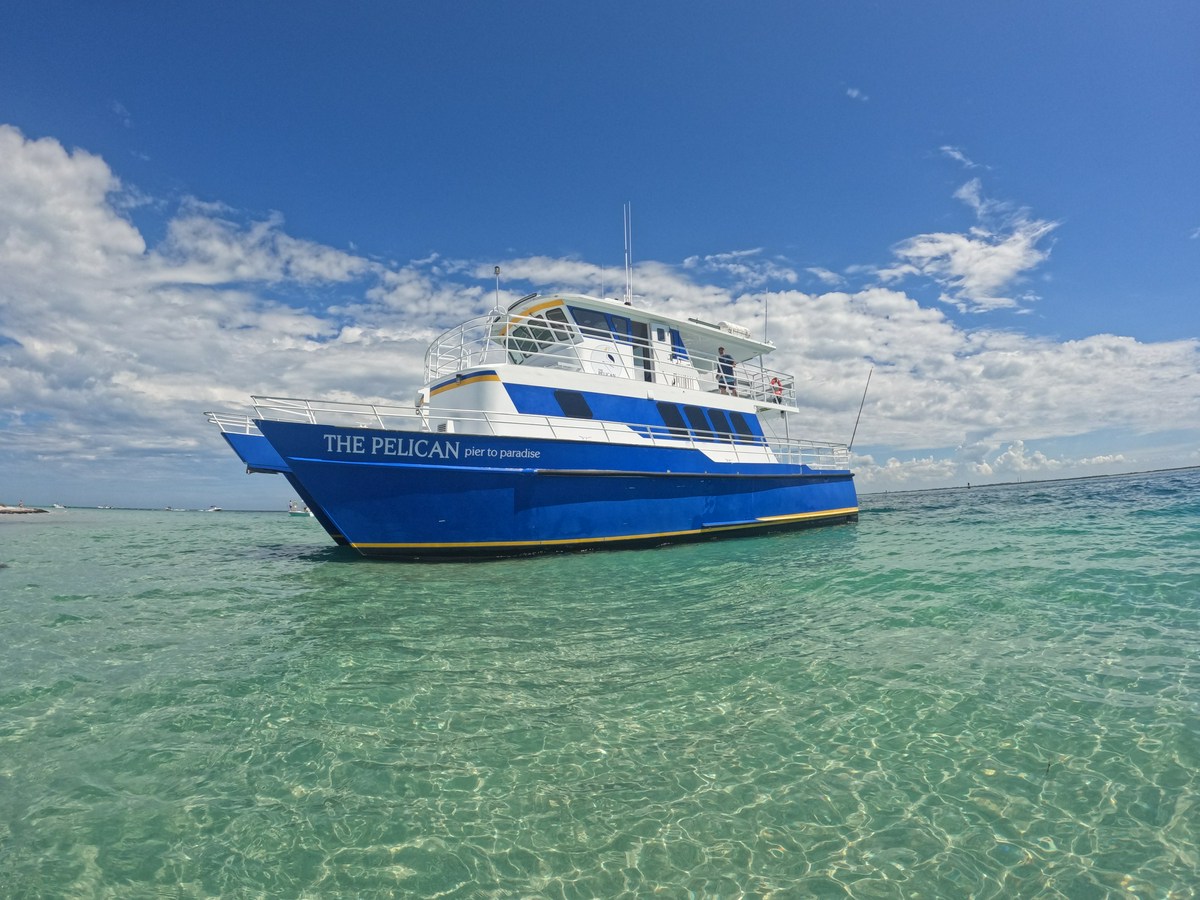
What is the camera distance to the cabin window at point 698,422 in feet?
46.2

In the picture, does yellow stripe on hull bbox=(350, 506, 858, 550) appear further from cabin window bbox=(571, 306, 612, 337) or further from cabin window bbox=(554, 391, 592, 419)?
cabin window bbox=(571, 306, 612, 337)

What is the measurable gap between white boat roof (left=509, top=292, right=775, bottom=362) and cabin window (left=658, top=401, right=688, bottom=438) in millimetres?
2201

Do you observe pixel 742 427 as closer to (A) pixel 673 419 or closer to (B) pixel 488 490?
(A) pixel 673 419

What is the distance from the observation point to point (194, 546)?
16.0 m

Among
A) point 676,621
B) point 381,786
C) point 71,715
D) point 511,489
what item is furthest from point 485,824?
point 511,489

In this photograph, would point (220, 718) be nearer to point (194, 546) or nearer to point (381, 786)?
point (381, 786)

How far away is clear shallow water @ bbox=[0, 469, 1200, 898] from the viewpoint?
94.4 inches

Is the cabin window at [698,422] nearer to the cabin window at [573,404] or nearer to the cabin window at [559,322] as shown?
the cabin window at [573,404]

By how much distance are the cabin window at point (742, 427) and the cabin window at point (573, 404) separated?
16.4 ft

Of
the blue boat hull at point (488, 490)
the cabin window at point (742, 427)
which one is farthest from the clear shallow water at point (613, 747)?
the cabin window at point (742, 427)

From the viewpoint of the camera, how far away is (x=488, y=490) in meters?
10.3

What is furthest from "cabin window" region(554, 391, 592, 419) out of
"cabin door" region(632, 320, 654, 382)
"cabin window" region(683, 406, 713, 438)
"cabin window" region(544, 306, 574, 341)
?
"cabin window" region(683, 406, 713, 438)

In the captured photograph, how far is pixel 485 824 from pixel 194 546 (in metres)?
17.2

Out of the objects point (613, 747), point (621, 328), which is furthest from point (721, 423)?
point (613, 747)
